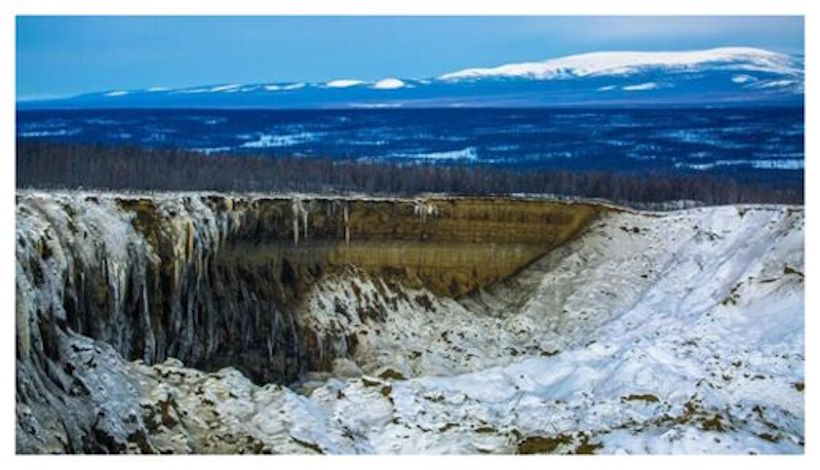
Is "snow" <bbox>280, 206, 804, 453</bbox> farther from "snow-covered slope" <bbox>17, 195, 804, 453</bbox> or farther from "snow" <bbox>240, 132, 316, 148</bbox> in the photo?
"snow" <bbox>240, 132, 316, 148</bbox>

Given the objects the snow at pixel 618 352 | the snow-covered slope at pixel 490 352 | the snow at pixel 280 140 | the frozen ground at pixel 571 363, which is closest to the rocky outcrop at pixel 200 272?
the snow-covered slope at pixel 490 352

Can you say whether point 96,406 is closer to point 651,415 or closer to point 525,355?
point 651,415

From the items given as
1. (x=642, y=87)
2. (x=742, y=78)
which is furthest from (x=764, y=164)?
(x=742, y=78)

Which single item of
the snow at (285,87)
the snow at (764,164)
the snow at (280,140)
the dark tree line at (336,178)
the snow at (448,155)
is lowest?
the dark tree line at (336,178)

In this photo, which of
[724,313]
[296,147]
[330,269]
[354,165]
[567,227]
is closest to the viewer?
[724,313]

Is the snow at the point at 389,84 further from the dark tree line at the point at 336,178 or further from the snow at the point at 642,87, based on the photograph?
the snow at the point at 642,87

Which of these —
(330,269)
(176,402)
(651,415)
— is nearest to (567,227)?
(330,269)
